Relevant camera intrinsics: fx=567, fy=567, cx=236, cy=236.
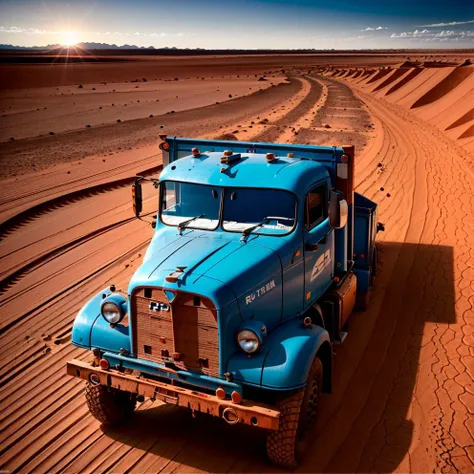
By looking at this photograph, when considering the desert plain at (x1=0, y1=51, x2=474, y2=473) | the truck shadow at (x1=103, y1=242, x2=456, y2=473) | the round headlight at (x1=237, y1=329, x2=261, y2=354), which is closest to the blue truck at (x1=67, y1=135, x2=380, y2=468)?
the round headlight at (x1=237, y1=329, x2=261, y2=354)

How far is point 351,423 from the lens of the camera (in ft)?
22.6

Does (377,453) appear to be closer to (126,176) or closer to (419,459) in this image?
(419,459)

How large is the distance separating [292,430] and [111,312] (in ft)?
8.26

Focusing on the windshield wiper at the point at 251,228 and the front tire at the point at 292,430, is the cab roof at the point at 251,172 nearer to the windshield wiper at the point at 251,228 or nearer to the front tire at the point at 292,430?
the windshield wiper at the point at 251,228

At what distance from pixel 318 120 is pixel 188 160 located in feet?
84.3

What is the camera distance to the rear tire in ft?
22.4

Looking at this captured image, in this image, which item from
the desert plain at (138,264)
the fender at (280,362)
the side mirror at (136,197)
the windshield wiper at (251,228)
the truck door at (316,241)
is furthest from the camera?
the side mirror at (136,197)

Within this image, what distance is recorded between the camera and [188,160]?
26.1 ft

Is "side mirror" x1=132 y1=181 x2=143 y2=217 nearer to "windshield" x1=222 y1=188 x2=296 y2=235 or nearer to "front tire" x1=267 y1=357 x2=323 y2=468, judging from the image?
"windshield" x1=222 y1=188 x2=296 y2=235

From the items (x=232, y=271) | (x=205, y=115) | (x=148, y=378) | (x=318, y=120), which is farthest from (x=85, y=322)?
(x=205, y=115)

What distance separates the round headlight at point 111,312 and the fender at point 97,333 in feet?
0.25

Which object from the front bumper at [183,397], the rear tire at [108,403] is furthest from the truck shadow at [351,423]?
the front bumper at [183,397]

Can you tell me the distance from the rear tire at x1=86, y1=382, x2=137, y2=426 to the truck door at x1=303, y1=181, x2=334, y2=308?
261 cm

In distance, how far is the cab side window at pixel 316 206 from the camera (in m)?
7.22
